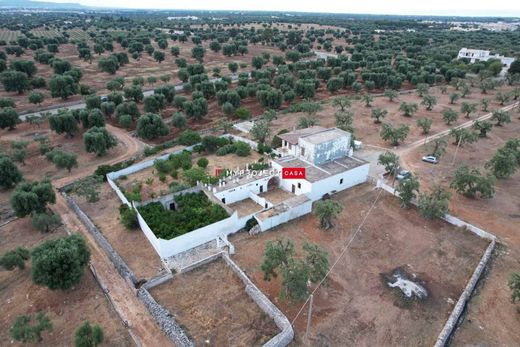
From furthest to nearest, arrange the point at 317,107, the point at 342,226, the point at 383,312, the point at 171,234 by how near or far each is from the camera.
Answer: the point at 317,107 → the point at 342,226 → the point at 171,234 → the point at 383,312

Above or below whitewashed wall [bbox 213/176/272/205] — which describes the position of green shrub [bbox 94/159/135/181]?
below

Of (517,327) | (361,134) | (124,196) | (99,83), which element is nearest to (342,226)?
(517,327)

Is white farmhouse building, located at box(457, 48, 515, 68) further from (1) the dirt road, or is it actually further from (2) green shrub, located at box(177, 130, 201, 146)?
(1) the dirt road

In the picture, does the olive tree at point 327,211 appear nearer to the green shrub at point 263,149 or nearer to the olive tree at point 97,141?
the green shrub at point 263,149

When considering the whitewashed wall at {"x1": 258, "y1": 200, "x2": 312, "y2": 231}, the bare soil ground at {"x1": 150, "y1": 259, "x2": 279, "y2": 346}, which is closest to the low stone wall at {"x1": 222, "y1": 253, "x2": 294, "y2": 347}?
the bare soil ground at {"x1": 150, "y1": 259, "x2": 279, "y2": 346}

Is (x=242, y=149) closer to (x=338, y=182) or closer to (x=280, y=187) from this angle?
(x=280, y=187)

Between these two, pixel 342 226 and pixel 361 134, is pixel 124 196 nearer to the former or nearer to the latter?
pixel 342 226

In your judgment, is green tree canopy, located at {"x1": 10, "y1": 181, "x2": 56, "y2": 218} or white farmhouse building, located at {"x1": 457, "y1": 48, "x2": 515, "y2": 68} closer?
green tree canopy, located at {"x1": 10, "y1": 181, "x2": 56, "y2": 218}
